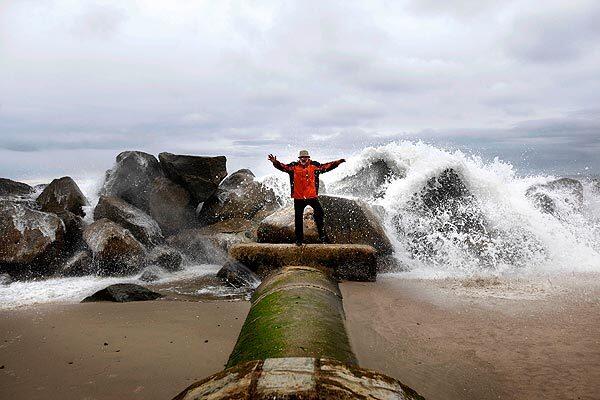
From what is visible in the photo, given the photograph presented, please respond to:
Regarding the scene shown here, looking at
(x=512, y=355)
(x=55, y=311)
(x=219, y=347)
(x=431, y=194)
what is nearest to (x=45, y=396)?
(x=219, y=347)

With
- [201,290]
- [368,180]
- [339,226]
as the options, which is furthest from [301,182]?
[368,180]

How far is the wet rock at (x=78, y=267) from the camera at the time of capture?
31.9ft

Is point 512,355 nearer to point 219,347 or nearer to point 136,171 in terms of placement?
point 219,347

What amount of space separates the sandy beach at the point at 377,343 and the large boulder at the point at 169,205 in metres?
5.45

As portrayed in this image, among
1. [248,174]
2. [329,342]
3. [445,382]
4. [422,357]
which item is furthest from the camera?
[248,174]

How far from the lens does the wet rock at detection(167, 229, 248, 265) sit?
36.1 feet

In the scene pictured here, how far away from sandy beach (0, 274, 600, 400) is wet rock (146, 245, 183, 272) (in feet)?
11.1

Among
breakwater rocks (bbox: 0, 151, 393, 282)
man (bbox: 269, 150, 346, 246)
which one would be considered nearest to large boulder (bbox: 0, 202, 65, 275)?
breakwater rocks (bbox: 0, 151, 393, 282)

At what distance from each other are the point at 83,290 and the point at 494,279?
7.75 m

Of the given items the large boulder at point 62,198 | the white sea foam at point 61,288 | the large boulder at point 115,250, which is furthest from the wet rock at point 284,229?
the large boulder at point 62,198

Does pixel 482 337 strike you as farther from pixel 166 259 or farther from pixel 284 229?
pixel 166 259

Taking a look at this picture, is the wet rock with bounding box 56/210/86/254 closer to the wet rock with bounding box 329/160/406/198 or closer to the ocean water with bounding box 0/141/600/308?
the ocean water with bounding box 0/141/600/308

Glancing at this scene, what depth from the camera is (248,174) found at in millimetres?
14383

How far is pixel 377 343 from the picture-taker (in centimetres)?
498
